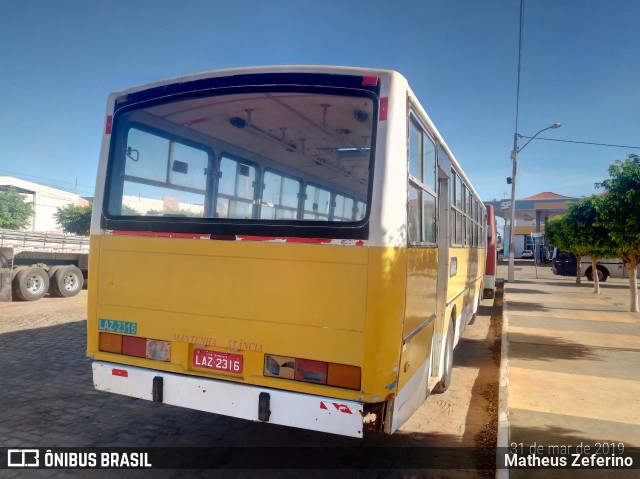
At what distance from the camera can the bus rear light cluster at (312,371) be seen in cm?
330

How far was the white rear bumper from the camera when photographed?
10.6 ft

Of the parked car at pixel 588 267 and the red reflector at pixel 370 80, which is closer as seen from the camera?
the red reflector at pixel 370 80

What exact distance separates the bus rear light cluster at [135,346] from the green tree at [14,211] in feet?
142

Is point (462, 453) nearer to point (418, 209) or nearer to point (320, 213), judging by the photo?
point (418, 209)

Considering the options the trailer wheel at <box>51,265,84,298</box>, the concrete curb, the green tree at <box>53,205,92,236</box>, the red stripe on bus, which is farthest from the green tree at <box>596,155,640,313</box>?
the green tree at <box>53,205,92,236</box>

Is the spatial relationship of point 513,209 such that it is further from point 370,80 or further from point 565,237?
point 370,80

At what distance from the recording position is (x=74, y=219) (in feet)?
151

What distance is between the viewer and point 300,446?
14.9 ft

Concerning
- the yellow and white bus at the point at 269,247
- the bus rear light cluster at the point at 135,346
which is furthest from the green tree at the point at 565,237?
the bus rear light cluster at the point at 135,346

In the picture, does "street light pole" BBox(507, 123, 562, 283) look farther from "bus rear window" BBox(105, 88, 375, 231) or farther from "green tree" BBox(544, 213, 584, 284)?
"bus rear window" BBox(105, 88, 375, 231)

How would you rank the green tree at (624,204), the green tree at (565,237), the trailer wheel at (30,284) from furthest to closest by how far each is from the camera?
the green tree at (565,237), the trailer wheel at (30,284), the green tree at (624,204)

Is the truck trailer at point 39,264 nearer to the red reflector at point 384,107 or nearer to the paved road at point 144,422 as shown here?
the paved road at point 144,422

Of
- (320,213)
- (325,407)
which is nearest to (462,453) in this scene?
(325,407)

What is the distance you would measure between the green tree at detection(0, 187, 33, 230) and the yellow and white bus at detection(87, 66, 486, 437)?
143 feet
